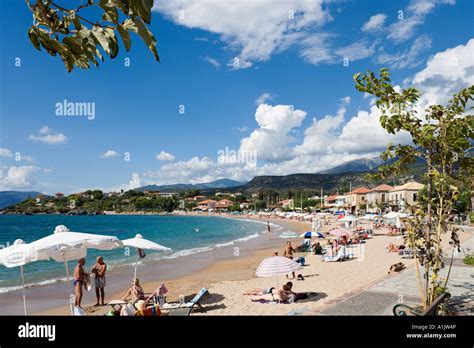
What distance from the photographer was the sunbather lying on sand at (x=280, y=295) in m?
9.20

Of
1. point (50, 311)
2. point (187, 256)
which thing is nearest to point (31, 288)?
point (50, 311)

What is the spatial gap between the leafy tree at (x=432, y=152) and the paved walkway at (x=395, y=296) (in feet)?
4.22

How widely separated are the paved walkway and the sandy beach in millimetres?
332

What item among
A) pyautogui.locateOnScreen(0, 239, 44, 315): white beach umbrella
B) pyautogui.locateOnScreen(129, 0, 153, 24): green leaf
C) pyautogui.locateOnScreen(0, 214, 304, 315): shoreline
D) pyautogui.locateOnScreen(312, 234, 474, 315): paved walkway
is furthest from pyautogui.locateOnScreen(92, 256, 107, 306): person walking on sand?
pyautogui.locateOnScreen(129, 0, 153, 24): green leaf

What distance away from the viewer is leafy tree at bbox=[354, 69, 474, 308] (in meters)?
5.26

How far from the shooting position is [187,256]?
2433 centimetres

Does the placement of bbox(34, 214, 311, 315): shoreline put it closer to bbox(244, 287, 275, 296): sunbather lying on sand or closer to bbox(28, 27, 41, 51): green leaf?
bbox(244, 287, 275, 296): sunbather lying on sand

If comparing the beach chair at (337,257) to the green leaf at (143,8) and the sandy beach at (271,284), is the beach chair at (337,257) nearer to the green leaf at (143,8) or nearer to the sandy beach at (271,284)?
the sandy beach at (271,284)

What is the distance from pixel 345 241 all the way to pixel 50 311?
706 inches

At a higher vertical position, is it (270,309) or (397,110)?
(397,110)

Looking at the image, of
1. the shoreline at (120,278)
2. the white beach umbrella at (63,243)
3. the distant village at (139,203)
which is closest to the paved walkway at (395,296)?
the white beach umbrella at (63,243)
